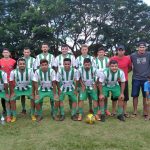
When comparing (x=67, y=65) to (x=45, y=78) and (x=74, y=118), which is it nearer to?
(x=45, y=78)

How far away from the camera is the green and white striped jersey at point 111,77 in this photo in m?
8.59

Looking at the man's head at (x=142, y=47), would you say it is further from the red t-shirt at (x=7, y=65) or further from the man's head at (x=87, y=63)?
the red t-shirt at (x=7, y=65)

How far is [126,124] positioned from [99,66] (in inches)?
73.0

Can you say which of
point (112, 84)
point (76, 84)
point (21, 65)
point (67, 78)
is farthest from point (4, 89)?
point (112, 84)

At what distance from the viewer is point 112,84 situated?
28.6 feet

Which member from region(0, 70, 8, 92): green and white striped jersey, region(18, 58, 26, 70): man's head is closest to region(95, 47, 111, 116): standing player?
region(18, 58, 26, 70): man's head

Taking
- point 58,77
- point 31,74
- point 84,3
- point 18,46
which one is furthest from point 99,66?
point 84,3

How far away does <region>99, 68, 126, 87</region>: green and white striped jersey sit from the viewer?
859 centimetres

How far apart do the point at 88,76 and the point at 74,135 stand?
2.02 metres

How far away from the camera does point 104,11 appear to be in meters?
43.5

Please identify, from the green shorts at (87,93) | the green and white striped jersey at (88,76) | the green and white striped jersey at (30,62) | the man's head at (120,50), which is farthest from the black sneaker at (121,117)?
the green and white striped jersey at (30,62)

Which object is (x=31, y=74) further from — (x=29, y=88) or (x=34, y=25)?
(x=34, y=25)

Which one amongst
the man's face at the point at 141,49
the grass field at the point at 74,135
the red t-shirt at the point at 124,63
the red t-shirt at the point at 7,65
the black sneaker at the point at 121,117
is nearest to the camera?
the grass field at the point at 74,135

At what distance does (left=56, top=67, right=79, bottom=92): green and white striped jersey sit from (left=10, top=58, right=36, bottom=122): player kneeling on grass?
77 centimetres
